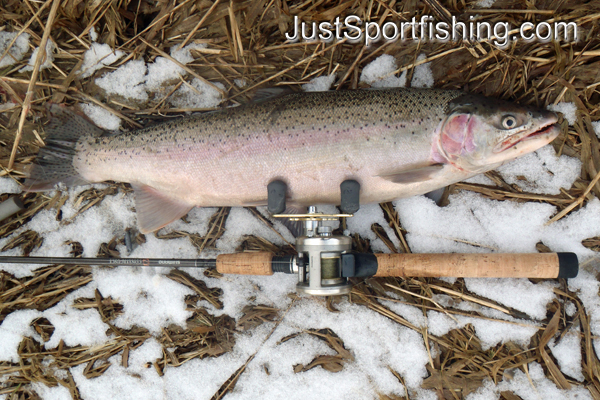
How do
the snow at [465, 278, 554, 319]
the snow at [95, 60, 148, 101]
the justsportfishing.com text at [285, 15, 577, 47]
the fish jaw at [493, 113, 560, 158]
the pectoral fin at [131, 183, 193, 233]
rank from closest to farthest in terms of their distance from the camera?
the fish jaw at [493, 113, 560, 158] → the justsportfishing.com text at [285, 15, 577, 47] → the snow at [465, 278, 554, 319] → the pectoral fin at [131, 183, 193, 233] → the snow at [95, 60, 148, 101]

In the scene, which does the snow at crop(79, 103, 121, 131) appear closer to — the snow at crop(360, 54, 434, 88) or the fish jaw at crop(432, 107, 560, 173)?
the snow at crop(360, 54, 434, 88)

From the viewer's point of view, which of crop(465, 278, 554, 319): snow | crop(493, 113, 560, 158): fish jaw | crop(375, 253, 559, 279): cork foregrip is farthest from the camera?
crop(465, 278, 554, 319): snow

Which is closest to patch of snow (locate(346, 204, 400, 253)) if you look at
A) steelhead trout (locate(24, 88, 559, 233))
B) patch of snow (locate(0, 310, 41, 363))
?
steelhead trout (locate(24, 88, 559, 233))

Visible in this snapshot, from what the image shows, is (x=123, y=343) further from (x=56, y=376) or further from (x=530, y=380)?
(x=530, y=380)

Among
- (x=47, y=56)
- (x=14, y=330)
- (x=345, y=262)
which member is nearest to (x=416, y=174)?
(x=345, y=262)

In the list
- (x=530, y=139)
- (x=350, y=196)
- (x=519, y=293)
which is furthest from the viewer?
(x=519, y=293)

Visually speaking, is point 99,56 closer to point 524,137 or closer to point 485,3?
point 485,3
